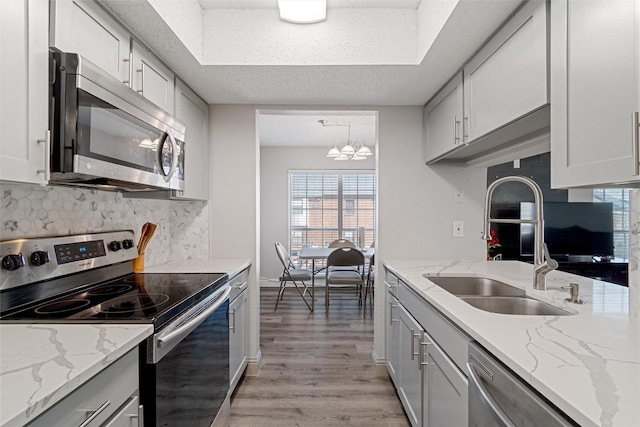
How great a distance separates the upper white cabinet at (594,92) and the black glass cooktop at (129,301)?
1.42 metres

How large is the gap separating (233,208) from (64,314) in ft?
5.17

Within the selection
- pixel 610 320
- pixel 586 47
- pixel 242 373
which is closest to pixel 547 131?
pixel 586 47

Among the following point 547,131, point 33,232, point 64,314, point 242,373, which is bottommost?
point 242,373

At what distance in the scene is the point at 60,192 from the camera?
5.16ft

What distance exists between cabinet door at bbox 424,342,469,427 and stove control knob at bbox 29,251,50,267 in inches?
63.5

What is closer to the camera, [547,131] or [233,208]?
[547,131]

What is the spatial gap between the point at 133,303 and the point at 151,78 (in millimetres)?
1122

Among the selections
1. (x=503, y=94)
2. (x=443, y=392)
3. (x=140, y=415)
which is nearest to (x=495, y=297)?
(x=443, y=392)

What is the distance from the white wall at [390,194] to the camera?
2729 millimetres

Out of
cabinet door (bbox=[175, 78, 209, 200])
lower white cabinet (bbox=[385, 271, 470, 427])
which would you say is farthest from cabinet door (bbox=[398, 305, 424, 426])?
cabinet door (bbox=[175, 78, 209, 200])

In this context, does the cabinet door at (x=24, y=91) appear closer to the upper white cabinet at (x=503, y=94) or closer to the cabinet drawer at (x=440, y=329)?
the cabinet drawer at (x=440, y=329)

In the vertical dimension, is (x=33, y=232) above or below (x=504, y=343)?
Result: above

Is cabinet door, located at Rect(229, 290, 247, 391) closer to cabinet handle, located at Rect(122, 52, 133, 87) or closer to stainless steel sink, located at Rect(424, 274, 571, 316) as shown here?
stainless steel sink, located at Rect(424, 274, 571, 316)

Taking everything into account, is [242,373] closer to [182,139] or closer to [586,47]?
[182,139]
